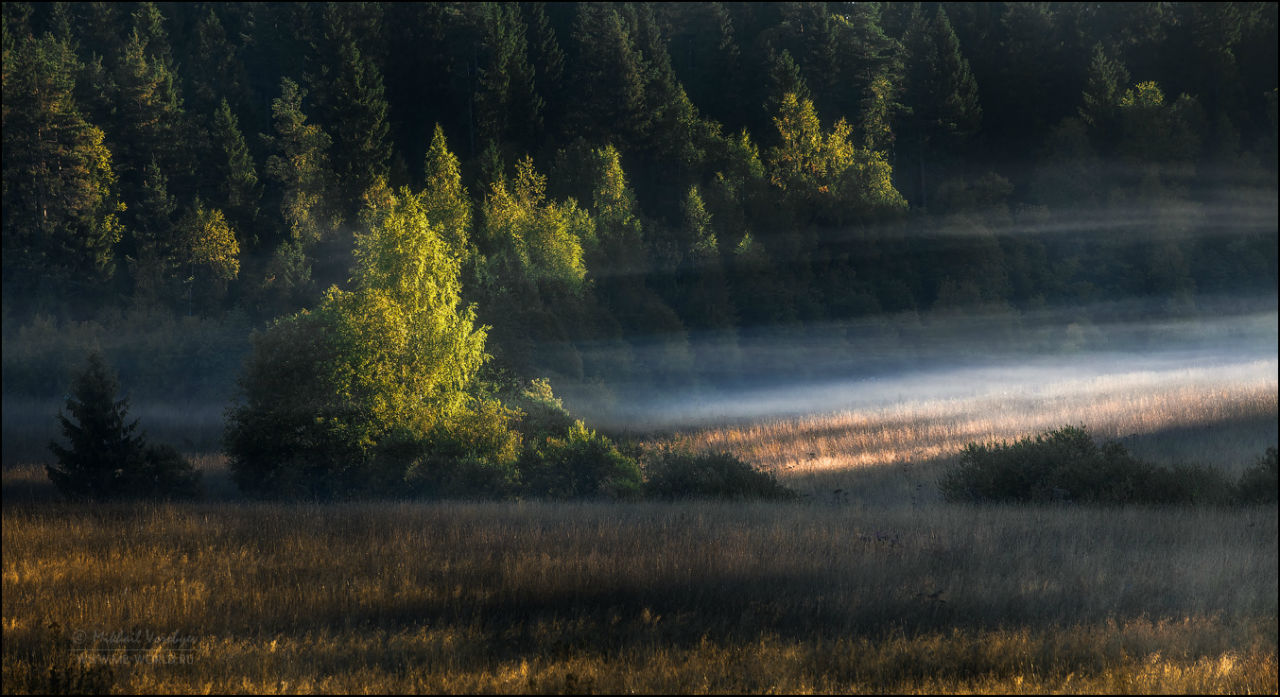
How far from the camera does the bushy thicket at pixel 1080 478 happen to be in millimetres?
16953

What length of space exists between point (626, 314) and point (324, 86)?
24.9m

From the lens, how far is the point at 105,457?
18703 mm

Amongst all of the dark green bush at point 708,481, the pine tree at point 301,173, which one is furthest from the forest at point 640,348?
the pine tree at point 301,173

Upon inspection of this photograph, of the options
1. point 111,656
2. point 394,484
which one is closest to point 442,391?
point 394,484

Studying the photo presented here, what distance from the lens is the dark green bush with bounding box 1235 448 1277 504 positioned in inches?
623

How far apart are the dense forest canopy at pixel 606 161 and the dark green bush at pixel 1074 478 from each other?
2702 centimetres

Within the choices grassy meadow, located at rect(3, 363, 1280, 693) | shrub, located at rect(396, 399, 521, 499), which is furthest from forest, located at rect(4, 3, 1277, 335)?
grassy meadow, located at rect(3, 363, 1280, 693)

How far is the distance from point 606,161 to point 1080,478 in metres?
46.6

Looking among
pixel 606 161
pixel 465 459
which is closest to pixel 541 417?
pixel 465 459

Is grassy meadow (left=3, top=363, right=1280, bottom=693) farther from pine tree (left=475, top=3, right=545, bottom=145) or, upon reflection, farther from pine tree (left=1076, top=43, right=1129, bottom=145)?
pine tree (left=475, top=3, right=545, bottom=145)

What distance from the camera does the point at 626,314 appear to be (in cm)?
5978

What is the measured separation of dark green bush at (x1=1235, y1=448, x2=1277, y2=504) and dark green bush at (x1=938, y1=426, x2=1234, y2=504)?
0.79 feet

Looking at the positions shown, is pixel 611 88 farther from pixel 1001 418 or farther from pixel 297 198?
pixel 1001 418

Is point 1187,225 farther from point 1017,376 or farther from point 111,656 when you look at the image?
point 111,656
